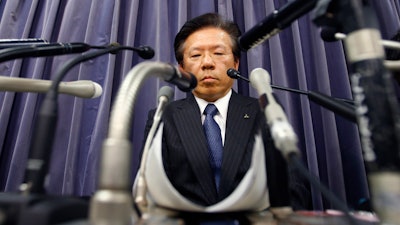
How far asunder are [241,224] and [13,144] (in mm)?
1164

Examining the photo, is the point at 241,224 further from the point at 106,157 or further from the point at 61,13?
the point at 61,13

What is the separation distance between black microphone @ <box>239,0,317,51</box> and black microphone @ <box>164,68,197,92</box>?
103 mm

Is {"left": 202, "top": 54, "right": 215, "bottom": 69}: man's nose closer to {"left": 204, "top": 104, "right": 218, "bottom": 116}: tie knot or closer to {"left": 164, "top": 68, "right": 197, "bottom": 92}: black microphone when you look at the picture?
{"left": 204, "top": 104, "right": 218, "bottom": 116}: tie knot

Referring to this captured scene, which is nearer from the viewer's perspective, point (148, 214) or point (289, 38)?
point (148, 214)

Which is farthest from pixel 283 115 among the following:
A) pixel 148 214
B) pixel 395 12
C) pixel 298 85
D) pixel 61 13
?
pixel 61 13

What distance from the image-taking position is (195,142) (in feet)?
2.89

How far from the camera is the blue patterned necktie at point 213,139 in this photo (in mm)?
870

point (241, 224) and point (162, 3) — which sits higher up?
point (162, 3)

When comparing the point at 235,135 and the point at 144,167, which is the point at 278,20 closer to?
the point at 144,167

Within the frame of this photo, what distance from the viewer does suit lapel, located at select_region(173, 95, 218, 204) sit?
803mm

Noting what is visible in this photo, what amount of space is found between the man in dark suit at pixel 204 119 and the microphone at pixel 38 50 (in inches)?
17.5

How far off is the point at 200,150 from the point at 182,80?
44 centimetres

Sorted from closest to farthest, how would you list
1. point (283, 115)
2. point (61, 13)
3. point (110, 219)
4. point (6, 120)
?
point (110, 219), point (283, 115), point (6, 120), point (61, 13)

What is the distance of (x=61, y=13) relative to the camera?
1302mm
